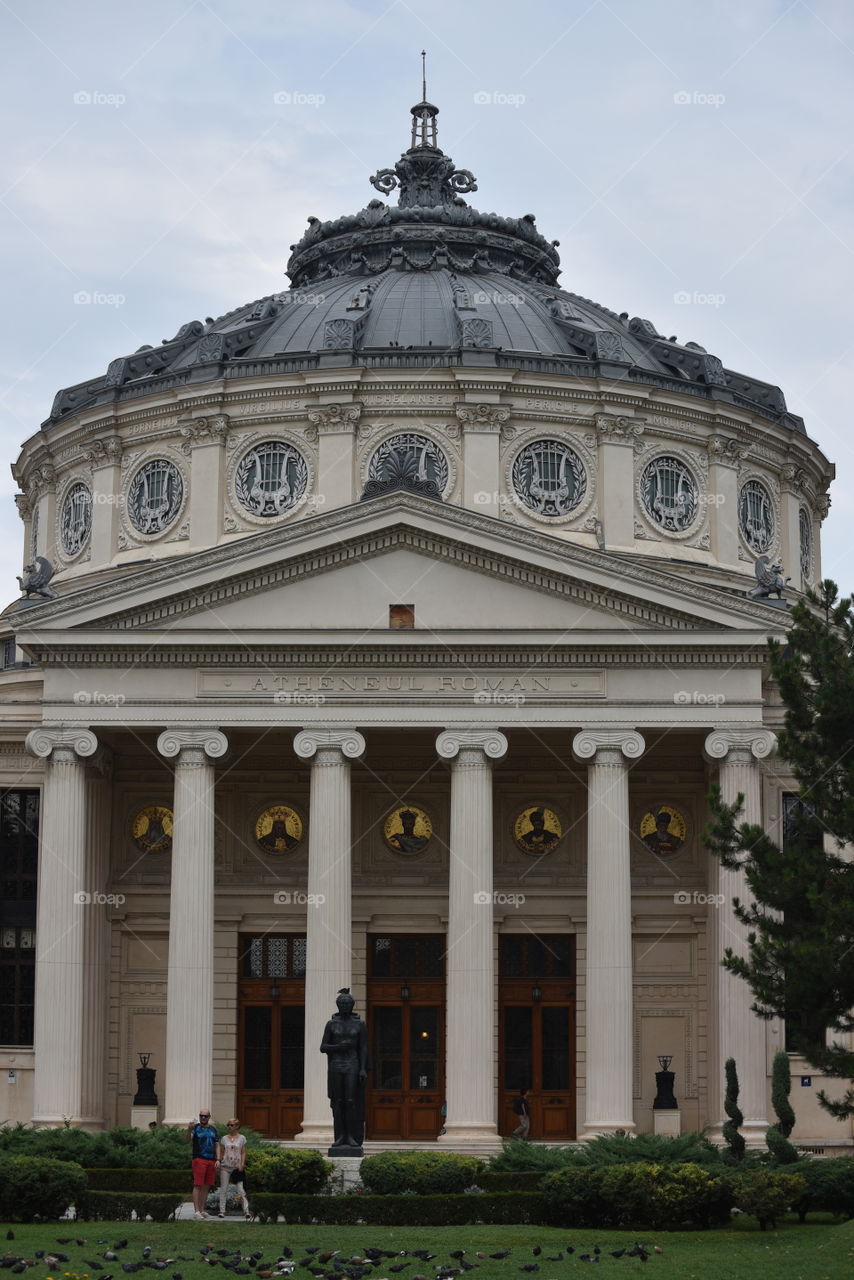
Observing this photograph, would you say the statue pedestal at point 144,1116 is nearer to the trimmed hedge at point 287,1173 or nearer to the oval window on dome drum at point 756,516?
the trimmed hedge at point 287,1173

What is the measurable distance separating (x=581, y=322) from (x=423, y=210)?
777 centimetres

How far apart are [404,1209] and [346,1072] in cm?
579

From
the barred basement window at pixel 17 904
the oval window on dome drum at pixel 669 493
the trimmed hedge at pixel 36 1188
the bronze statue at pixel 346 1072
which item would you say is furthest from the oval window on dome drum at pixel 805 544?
the trimmed hedge at pixel 36 1188

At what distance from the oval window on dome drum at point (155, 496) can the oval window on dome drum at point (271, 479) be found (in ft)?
6.70

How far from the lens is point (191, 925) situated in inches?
1863

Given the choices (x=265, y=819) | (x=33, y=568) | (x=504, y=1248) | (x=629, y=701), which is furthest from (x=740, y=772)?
(x=33, y=568)

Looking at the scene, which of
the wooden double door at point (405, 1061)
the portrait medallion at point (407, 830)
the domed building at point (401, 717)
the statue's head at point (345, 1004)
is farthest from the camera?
the portrait medallion at point (407, 830)

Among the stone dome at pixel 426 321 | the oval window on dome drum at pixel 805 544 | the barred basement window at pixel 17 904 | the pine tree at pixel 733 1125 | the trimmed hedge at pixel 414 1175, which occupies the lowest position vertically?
the trimmed hedge at pixel 414 1175

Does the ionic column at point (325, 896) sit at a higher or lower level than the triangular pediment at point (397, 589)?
lower

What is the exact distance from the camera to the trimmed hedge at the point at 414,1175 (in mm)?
34062

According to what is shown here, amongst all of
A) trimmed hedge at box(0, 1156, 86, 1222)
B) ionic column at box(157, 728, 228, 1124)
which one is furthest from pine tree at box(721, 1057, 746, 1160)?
ionic column at box(157, 728, 228, 1124)

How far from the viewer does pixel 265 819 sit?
52.9 meters

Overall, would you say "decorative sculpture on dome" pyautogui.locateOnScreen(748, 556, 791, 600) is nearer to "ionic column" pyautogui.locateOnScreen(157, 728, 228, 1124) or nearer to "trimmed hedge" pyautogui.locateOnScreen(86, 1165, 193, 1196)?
"ionic column" pyautogui.locateOnScreen(157, 728, 228, 1124)

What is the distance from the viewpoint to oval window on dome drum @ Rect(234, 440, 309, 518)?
59438 millimetres
